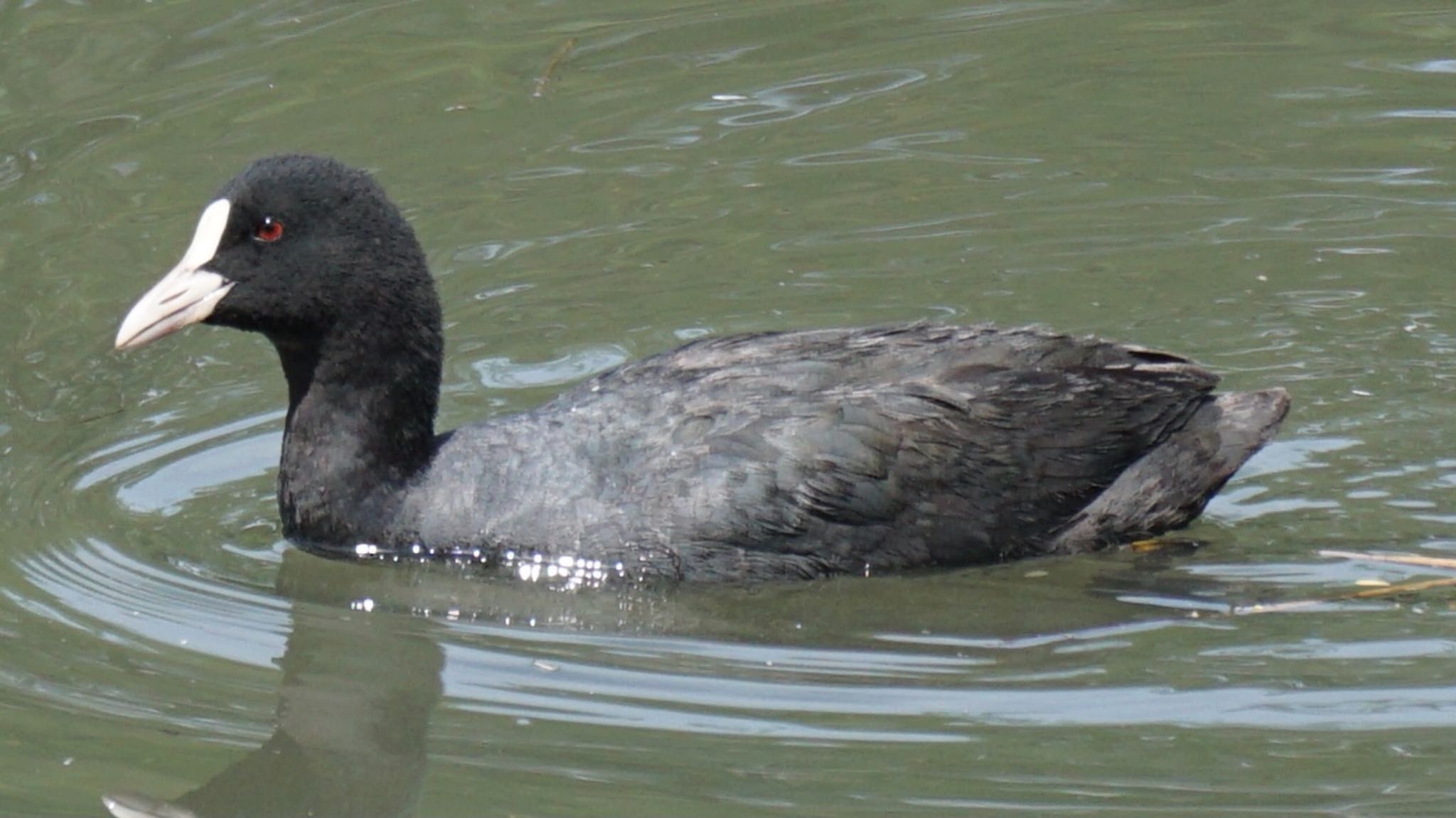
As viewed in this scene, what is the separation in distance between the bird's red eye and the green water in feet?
3.01

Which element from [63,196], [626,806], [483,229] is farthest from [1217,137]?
[626,806]

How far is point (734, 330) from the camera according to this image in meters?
8.07

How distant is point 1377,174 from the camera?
8883 millimetres

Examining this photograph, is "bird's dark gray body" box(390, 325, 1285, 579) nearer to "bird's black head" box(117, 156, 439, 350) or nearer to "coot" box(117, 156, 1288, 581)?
"coot" box(117, 156, 1288, 581)

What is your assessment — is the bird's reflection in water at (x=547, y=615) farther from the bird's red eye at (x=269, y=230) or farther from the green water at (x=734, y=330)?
the bird's red eye at (x=269, y=230)

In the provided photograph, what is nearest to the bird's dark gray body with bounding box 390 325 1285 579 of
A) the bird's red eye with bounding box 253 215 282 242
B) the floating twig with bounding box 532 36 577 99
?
the bird's red eye with bounding box 253 215 282 242

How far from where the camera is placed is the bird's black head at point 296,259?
645 cm

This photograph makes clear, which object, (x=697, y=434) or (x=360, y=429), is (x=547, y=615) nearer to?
(x=697, y=434)

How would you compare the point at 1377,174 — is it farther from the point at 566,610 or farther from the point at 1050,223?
the point at 566,610

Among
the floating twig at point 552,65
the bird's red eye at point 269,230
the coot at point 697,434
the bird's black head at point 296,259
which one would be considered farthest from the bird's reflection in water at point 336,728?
the floating twig at point 552,65

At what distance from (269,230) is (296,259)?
11cm

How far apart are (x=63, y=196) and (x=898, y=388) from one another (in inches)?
173

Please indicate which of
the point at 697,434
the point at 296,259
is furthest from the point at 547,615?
the point at 296,259

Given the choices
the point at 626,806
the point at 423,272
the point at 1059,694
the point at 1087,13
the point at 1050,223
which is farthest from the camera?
the point at 1087,13
